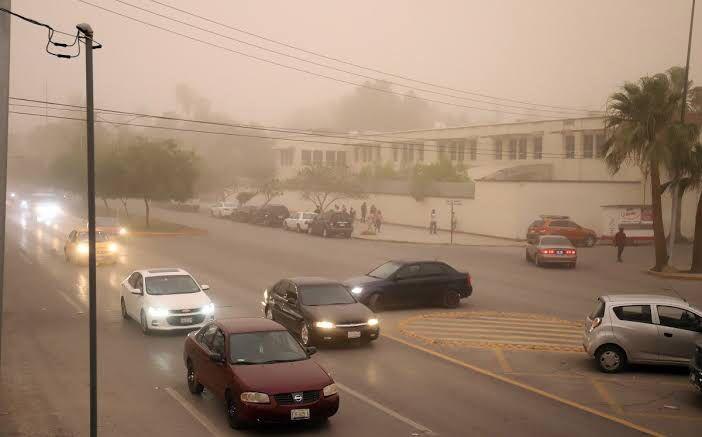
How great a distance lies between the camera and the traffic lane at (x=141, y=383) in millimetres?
11594

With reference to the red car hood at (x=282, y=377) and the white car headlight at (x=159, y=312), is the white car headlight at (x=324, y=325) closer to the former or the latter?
the white car headlight at (x=159, y=312)

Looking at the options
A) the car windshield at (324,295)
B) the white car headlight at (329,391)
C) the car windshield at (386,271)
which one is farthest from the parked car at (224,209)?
the white car headlight at (329,391)

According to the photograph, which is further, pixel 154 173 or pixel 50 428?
pixel 154 173

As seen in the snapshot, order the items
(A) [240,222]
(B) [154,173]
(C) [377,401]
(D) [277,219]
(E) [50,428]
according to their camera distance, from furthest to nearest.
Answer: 1. (A) [240,222]
2. (D) [277,219]
3. (B) [154,173]
4. (C) [377,401]
5. (E) [50,428]

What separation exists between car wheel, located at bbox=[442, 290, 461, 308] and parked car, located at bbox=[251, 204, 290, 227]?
38215 mm

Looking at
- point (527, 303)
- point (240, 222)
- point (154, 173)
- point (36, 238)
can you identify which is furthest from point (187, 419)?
point (240, 222)

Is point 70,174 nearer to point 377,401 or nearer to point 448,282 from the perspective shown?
point 448,282

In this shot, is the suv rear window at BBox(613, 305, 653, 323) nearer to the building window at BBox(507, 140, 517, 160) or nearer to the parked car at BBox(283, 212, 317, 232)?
the parked car at BBox(283, 212, 317, 232)

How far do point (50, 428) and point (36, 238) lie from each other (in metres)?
39.2

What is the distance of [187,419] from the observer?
11945 mm

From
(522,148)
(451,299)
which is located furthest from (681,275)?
(522,148)

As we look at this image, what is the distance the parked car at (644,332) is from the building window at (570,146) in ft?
167

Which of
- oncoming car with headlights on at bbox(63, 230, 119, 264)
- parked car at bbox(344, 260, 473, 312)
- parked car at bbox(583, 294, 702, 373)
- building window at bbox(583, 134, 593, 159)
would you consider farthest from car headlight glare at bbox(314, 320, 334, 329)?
building window at bbox(583, 134, 593, 159)

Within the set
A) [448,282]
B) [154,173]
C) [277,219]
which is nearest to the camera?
[448,282]
